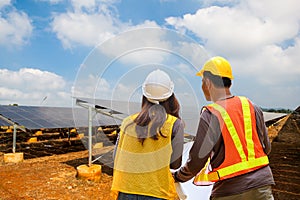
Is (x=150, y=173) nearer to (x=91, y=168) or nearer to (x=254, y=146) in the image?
(x=254, y=146)

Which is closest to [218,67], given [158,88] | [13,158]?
[158,88]

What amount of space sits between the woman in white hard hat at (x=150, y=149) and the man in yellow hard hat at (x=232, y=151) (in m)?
0.14

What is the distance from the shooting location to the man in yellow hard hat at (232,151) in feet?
5.00

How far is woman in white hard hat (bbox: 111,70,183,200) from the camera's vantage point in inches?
62.9

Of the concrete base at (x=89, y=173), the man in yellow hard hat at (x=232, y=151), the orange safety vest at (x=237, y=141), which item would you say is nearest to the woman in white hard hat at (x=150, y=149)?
the man in yellow hard hat at (x=232, y=151)

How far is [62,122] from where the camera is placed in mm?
9648

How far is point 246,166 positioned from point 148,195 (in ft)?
1.95

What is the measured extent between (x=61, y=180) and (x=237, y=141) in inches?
202

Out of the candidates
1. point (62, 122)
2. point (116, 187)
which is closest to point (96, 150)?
point (62, 122)

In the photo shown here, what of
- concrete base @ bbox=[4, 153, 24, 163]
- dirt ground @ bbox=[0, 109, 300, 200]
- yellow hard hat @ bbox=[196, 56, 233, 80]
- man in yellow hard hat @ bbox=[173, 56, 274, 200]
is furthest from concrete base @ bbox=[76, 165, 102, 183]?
yellow hard hat @ bbox=[196, 56, 233, 80]

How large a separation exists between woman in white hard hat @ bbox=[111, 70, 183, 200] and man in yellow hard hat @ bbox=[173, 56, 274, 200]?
0.14m

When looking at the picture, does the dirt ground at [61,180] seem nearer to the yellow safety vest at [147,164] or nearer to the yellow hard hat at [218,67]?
the yellow safety vest at [147,164]

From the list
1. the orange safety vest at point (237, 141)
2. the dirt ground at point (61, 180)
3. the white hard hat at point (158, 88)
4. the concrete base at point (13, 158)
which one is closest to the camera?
the orange safety vest at point (237, 141)

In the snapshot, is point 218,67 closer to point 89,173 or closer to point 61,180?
point 89,173
